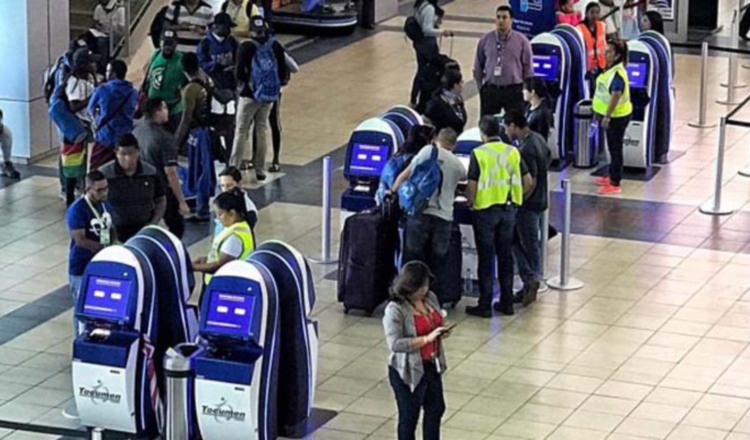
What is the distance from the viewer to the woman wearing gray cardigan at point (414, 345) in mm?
11203

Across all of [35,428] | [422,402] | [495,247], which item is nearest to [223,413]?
[422,402]

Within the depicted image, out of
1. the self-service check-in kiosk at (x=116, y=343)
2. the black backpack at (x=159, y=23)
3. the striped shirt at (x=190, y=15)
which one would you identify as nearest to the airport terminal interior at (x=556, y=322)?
the self-service check-in kiosk at (x=116, y=343)

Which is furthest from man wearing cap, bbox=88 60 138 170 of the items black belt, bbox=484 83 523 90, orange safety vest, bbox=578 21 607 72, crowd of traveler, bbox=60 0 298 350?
orange safety vest, bbox=578 21 607 72

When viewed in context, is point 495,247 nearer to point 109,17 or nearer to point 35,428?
point 35,428

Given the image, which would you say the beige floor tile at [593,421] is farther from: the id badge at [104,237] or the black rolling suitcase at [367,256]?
the id badge at [104,237]

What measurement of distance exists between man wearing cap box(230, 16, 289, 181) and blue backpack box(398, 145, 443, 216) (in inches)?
187

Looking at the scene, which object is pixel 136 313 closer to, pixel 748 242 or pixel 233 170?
pixel 233 170

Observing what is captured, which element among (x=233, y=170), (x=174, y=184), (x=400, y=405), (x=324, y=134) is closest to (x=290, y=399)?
→ (x=400, y=405)

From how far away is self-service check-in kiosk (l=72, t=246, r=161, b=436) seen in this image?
1220 cm

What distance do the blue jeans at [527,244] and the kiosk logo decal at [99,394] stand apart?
4453mm

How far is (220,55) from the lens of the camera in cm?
1942

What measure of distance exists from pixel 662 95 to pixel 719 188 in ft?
7.11

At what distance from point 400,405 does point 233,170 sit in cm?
312

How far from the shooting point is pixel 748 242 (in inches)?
688
